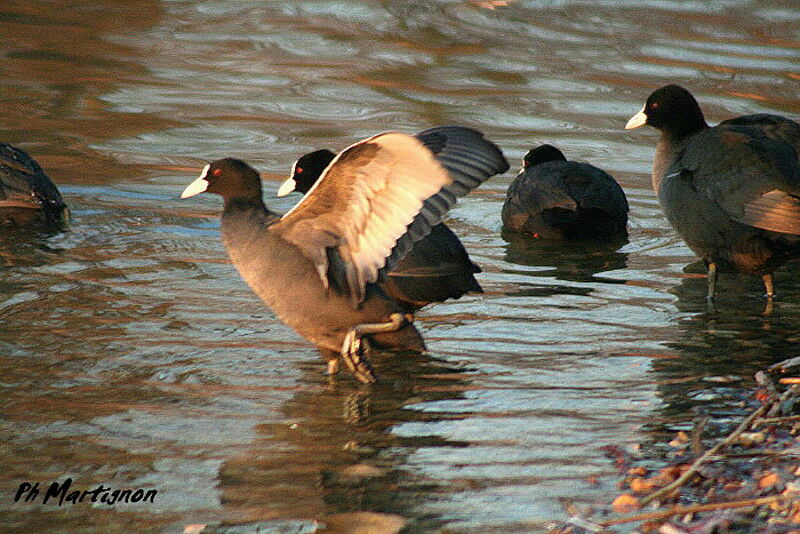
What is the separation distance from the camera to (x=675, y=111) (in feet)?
24.9

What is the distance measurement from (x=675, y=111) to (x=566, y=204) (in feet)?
3.11

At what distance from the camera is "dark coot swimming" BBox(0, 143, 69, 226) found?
7.82m

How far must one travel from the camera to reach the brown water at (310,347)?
425 cm

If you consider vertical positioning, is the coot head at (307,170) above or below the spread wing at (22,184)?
above

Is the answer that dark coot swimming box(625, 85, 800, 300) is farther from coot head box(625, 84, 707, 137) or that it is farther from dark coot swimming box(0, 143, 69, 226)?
dark coot swimming box(0, 143, 69, 226)

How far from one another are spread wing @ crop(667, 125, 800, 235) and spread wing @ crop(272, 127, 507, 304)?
2137mm

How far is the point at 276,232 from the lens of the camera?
5.32 meters

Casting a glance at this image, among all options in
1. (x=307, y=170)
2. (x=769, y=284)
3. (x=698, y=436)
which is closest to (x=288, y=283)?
(x=698, y=436)

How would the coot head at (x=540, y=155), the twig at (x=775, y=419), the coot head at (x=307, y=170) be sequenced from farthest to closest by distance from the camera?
the coot head at (x=540, y=155), the coot head at (x=307, y=170), the twig at (x=775, y=419)

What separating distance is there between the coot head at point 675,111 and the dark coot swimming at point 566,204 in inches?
27.2

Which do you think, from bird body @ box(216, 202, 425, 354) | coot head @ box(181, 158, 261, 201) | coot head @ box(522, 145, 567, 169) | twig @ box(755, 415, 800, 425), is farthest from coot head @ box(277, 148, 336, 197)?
twig @ box(755, 415, 800, 425)

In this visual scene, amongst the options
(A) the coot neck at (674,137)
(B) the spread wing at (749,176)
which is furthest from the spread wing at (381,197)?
(A) the coot neck at (674,137)

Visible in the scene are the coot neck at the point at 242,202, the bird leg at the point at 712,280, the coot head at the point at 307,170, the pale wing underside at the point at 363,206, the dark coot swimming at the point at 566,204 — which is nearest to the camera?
the pale wing underside at the point at 363,206

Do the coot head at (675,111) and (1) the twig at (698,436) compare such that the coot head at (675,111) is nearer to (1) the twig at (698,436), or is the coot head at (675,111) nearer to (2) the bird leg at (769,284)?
(2) the bird leg at (769,284)
